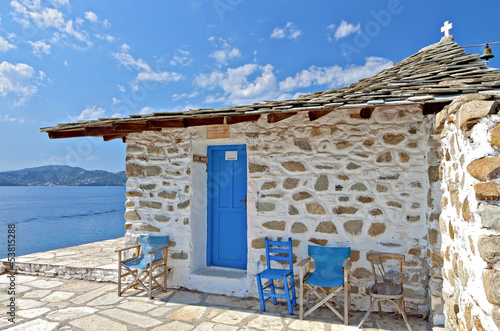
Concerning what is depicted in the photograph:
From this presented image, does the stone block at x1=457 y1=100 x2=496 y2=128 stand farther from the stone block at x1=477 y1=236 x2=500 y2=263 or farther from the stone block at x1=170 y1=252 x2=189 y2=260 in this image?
the stone block at x1=170 y1=252 x2=189 y2=260

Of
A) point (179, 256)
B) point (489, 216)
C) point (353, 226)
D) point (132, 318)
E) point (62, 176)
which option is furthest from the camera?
point (62, 176)

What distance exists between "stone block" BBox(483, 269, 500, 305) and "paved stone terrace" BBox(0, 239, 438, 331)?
198cm

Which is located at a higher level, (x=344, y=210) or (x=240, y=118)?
(x=240, y=118)

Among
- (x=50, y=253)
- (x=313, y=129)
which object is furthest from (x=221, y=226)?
(x=50, y=253)

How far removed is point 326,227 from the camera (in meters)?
3.88

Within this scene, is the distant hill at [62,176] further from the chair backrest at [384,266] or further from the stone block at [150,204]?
the chair backrest at [384,266]

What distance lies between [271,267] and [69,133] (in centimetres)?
356

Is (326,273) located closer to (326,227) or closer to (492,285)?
(326,227)

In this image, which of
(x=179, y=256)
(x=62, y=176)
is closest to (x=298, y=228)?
(x=179, y=256)

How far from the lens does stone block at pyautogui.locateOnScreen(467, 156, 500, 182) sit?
5.39 feet

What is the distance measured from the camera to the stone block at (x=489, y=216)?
160 centimetres

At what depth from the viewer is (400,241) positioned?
11.9ft

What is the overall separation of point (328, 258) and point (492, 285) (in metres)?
2.28


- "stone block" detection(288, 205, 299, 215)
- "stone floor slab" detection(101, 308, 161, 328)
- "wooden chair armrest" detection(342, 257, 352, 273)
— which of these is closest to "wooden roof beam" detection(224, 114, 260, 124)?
"stone block" detection(288, 205, 299, 215)
